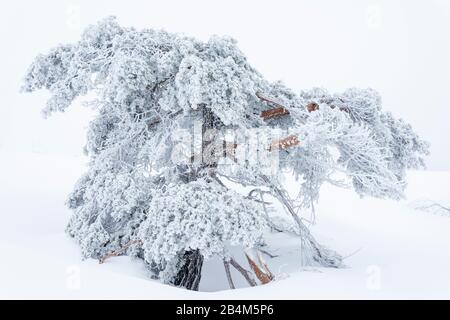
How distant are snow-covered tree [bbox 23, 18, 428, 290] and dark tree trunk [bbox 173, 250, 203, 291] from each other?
19mm

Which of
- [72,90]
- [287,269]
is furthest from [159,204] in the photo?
[287,269]

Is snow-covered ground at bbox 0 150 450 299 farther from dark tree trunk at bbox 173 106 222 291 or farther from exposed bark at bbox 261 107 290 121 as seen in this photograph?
exposed bark at bbox 261 107 290 121

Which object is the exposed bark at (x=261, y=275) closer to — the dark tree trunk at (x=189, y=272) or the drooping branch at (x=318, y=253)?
the dark tree trunk at (x=189, y=272)

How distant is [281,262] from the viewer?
8.70 m

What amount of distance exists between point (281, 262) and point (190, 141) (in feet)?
11.8

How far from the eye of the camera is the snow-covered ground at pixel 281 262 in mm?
5250

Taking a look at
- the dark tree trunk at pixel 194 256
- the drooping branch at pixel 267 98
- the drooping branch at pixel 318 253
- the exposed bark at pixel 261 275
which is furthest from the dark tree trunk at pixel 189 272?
the drooping branch at pixel 267 98

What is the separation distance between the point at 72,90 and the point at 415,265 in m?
7.05

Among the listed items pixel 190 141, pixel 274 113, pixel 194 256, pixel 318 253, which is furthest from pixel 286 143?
pixel 194 256

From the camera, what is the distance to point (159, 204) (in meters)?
6.13

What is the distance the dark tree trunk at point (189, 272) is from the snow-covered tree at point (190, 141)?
0.06 feet

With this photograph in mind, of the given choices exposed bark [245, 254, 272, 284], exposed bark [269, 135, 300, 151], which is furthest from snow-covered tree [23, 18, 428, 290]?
exposed bark [245, 254, 272, 284]

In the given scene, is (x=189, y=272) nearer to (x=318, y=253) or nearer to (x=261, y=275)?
(x=261, y=275)
